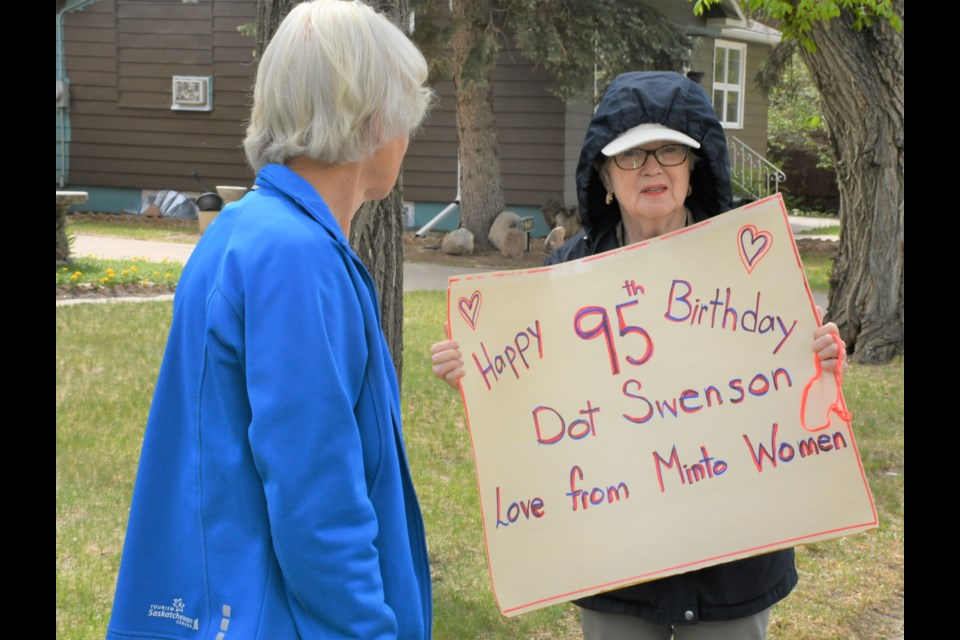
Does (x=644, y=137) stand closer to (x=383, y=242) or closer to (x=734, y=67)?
(x=383, y=242)

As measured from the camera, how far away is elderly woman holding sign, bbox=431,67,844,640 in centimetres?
241

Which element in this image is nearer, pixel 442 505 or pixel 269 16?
pixel 269 16

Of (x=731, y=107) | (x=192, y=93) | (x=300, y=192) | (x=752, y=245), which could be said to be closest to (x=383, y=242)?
(x=752, y=245)

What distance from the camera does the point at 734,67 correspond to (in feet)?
78.3

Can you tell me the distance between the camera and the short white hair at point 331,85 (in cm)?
182

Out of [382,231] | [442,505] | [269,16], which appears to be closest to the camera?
[269,16]

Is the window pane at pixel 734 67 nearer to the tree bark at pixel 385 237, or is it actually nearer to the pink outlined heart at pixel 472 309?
the tree bark at pixel 385 237

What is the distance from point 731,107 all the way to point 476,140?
9.48 meters

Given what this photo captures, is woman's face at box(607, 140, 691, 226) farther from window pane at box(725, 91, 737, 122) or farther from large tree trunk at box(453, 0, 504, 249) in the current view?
window pane at box(725, 91, 737, 122)

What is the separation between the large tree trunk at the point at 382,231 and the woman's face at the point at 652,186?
53.4 inches

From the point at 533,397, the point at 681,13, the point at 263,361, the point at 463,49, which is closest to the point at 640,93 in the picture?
the point at 533,397

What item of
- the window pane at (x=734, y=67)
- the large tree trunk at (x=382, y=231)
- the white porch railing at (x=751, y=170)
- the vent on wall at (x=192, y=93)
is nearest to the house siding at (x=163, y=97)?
the vent on wall at (x=192, y=93)

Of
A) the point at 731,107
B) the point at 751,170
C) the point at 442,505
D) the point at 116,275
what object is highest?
the point at 731,107

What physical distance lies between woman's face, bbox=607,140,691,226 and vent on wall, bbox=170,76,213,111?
67.1 feet
